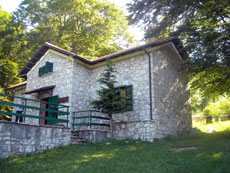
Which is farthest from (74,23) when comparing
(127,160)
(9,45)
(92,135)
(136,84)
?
(127,160)

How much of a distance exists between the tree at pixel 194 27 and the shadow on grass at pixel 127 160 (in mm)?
5158

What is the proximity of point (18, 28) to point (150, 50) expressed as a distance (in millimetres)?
14498

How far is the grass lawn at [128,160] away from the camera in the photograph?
7.12 metres

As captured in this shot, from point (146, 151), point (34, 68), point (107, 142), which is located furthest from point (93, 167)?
point (34, 68)

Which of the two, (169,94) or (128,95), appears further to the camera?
(169,94)

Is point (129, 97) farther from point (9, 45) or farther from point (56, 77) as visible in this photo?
point (9, 45)

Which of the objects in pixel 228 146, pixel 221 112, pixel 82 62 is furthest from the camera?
pixel 221 112

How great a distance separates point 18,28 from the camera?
22.2 metres

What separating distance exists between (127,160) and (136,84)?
5923 millimetres

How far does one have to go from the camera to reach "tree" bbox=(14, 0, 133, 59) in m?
22.7

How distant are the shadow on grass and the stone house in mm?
2488

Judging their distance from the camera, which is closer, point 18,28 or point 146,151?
point 146,151

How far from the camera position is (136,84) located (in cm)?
1349

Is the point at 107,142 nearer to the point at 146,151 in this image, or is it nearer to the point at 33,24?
the point at 146,151
